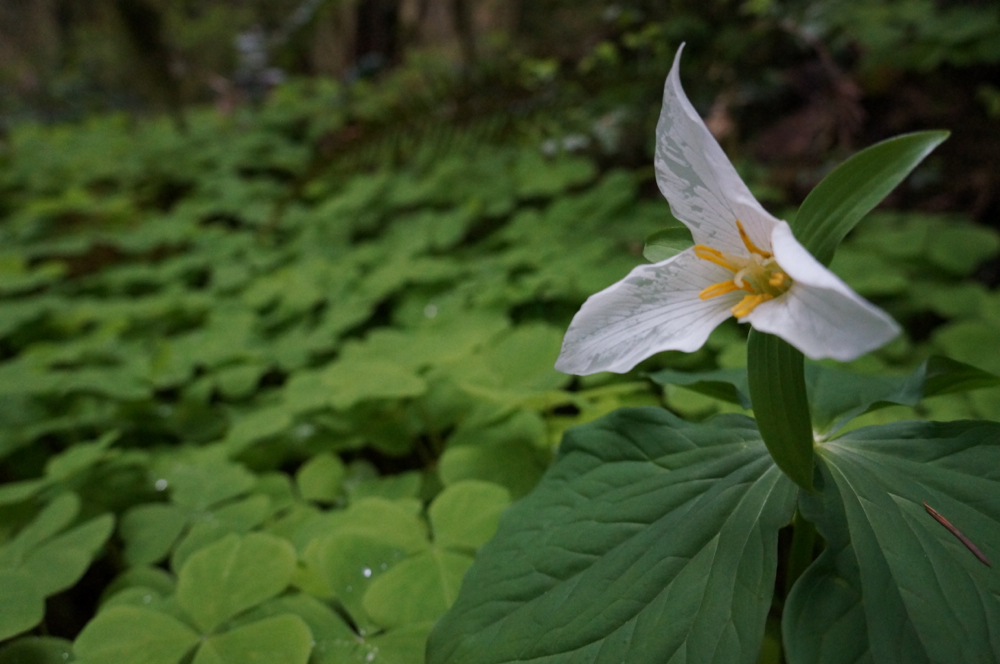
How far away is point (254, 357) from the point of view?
73.2 inches

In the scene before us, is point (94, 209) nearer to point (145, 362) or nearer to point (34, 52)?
point (145, 362)

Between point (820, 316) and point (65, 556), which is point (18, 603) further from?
point (820, 316)

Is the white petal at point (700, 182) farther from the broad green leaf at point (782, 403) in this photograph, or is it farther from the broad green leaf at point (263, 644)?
the broad green leaf at point (263, 644)

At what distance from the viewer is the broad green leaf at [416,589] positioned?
0.84 m

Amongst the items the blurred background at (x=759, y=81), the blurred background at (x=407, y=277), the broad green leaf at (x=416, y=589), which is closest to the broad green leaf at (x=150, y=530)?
the blurred background at (x=407, y=277)

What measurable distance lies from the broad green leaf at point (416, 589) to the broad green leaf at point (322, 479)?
39 cm

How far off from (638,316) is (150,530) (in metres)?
1.11

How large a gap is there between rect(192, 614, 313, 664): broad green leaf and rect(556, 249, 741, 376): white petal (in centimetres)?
54

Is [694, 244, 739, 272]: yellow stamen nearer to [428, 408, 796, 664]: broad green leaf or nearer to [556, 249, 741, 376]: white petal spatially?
[556, 249, 741, 376]: white petal

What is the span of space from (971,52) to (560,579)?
7.59 feet

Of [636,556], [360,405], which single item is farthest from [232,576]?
[636,556]

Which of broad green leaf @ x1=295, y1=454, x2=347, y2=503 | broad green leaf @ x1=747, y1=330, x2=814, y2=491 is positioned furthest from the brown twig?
broad green leaf @ x1=295, y1=454, x2=347, y2=503

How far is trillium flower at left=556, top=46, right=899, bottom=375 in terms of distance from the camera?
1.74 feet

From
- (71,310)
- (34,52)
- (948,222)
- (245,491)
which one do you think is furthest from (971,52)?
(34,52)
